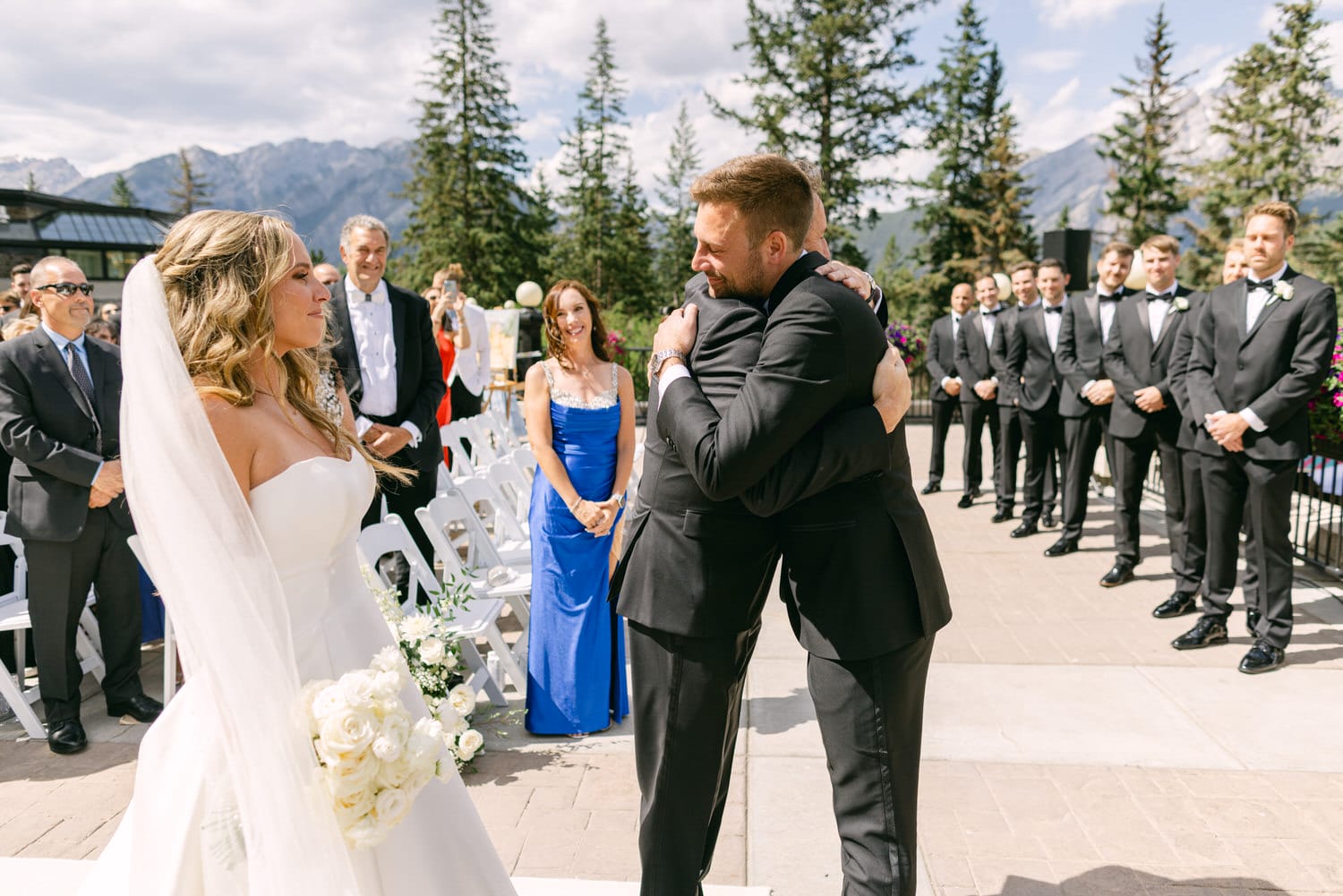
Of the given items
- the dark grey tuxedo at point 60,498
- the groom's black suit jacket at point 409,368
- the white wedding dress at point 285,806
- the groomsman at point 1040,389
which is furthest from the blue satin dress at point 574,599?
the groomsman at point 1040,389

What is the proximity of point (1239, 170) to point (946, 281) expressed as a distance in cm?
1174

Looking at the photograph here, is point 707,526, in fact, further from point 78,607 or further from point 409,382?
point 78,607

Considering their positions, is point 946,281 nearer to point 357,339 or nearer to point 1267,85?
point 1267,85

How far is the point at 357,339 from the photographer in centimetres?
549

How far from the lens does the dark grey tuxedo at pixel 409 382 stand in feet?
17.8

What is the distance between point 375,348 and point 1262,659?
17.7ft

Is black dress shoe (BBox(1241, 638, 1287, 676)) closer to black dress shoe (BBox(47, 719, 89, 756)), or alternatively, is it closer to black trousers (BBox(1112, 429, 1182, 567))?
black trousers (BBox(1112, 429, 1182, 567))

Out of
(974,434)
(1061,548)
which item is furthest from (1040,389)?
(1061,548)

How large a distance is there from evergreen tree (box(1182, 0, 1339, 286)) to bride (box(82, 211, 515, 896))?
3911 cm

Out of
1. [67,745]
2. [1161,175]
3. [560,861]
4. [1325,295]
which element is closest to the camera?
[560,861]

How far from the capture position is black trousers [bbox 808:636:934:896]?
2.29 m

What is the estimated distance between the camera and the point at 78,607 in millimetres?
4656

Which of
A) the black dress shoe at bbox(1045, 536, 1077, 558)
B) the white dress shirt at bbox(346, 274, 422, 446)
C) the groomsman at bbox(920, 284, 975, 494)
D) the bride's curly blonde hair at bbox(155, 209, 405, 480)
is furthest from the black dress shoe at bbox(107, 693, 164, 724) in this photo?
the groomsman at bbox(920, 284, 975, 494)

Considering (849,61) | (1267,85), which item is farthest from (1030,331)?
(1267,85)
